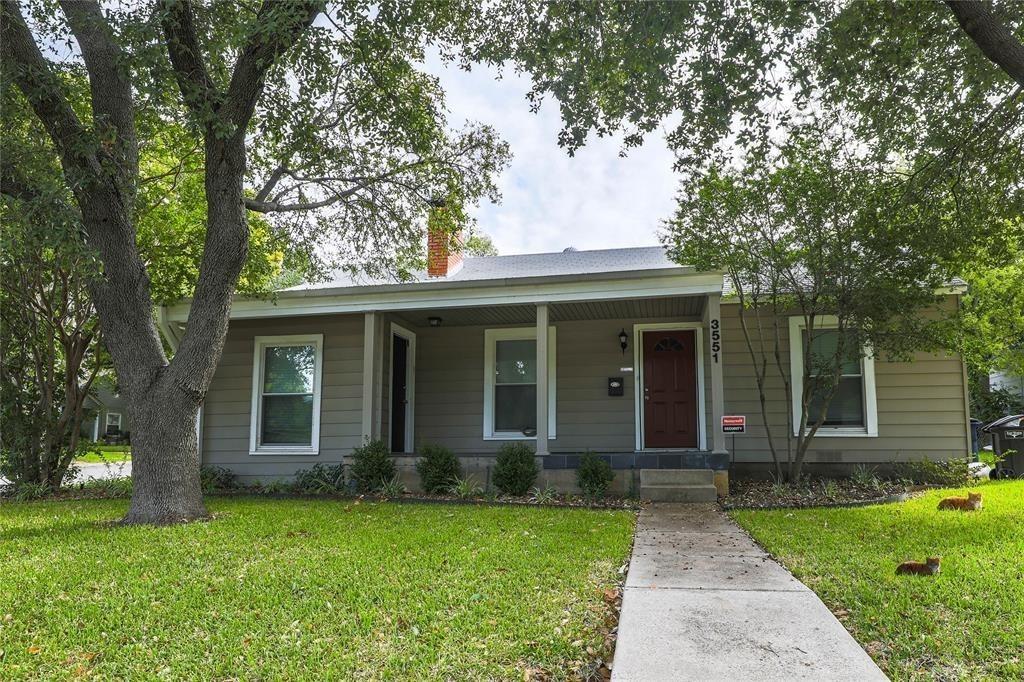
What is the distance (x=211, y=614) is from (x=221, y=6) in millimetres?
6066

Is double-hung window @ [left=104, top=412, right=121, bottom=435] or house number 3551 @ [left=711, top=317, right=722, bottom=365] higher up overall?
house number 3551 @ [left=711, top=317, right=722, bottom=365]

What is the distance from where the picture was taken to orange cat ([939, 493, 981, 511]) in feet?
21.0

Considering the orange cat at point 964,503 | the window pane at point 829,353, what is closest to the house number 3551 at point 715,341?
the window pane at point 829,353

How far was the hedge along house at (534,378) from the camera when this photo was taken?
856cm

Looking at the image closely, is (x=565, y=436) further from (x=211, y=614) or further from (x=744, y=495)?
(x=211, y=614)

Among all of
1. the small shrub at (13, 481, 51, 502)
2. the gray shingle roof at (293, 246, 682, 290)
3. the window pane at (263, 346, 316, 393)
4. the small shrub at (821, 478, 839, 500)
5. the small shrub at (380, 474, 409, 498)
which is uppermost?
the gray shingle roof at (293, 246, 682, 290)

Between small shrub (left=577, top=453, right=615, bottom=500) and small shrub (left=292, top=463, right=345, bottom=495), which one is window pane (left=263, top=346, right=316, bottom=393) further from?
small shrub (left=577, top=453, right=615, bottom=500)

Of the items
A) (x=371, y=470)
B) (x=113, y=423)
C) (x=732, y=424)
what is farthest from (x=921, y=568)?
(x=113, y=423)

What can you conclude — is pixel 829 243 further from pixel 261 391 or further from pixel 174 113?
pixel 261 391

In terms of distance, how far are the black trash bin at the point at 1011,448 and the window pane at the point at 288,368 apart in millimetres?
10117

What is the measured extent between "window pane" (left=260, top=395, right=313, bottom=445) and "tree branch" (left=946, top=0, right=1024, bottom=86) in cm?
858

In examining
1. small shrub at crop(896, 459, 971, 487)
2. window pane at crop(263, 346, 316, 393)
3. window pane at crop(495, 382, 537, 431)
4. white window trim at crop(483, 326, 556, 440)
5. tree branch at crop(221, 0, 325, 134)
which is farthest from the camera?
window pane at crop(495, 382, 537, 431)

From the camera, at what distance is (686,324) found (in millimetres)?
9891

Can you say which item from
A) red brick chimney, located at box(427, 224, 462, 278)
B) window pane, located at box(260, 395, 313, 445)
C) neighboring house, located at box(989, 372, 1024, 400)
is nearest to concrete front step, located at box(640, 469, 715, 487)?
red brick chimney, located at box(427, 224, 462, 278)
